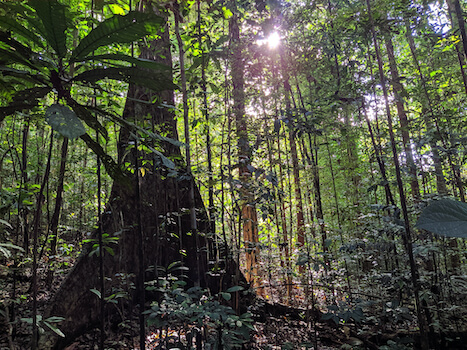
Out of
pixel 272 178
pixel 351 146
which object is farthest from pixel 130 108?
pixel 351 146

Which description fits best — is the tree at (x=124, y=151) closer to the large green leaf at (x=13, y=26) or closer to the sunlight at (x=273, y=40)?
the large green leaf at (x=13, y=26)

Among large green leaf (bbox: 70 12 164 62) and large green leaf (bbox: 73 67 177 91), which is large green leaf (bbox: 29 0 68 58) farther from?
large green leaf (bbox: 73 67 177 91)

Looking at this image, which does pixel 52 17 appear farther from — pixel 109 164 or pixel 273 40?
pixel 273 40

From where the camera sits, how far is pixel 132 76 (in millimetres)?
1305

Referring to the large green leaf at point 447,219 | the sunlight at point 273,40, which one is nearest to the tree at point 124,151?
the large green leaf at point 447,219

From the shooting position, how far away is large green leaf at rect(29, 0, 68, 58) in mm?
1011

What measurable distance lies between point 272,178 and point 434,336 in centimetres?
291

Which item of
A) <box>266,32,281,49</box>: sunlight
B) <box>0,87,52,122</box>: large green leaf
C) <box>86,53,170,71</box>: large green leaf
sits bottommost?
<box>0,87,52,122</box>: large green leaf

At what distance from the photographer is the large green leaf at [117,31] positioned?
1.09 meters

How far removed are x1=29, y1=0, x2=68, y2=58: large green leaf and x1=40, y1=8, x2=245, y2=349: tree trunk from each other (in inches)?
54.7

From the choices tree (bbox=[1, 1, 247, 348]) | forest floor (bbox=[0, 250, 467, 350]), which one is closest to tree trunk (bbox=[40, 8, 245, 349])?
tree (bbox=[1, 1, 247, 348])

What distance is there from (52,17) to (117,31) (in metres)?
0.23

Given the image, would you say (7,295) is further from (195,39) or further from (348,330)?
(348,330)

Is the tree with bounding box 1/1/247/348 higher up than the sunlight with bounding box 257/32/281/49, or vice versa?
the sunlight with bounding box 257/32/281/49
